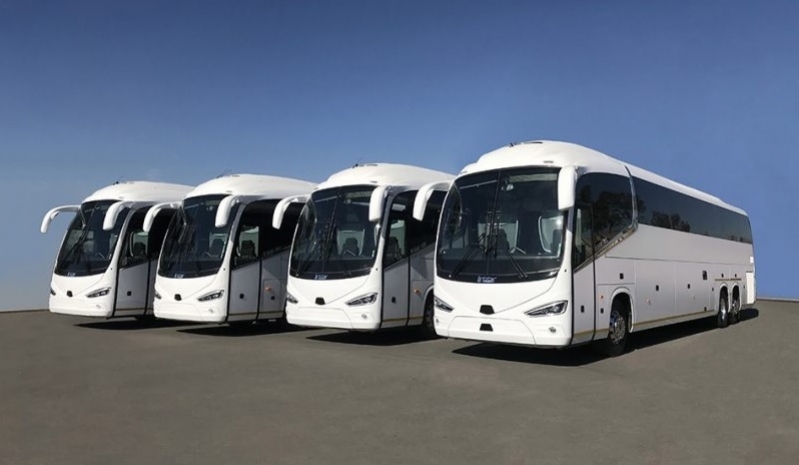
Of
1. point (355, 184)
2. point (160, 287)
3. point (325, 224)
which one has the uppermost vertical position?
point (355, 184)

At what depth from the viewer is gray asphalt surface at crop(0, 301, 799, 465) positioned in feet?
19.6

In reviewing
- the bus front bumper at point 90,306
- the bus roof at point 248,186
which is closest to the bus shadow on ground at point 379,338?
the bus roof at point 248,186

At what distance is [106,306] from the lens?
16.2 metres

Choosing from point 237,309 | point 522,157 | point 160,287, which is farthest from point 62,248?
point 522,157

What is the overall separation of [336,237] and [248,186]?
3.73 meters

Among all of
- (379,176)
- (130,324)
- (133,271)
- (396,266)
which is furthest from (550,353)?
(130,324)

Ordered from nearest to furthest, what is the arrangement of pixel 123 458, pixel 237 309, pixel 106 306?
pixel 123 458
pixel 237 309
pixel 106 306

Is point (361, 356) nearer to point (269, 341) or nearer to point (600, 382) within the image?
point (269, 341)

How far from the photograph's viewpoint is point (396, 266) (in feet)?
44.5

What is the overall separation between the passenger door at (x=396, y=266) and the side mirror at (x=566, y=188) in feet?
14.4

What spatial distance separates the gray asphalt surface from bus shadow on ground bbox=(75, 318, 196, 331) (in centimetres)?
358

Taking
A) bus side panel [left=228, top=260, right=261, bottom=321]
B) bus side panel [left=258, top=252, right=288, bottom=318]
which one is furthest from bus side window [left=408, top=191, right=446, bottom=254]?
bus side panel [left=228, top=260, right=261, bottom=321]

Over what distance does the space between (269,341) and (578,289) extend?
676cm

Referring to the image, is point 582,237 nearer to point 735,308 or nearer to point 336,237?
point 336,237
